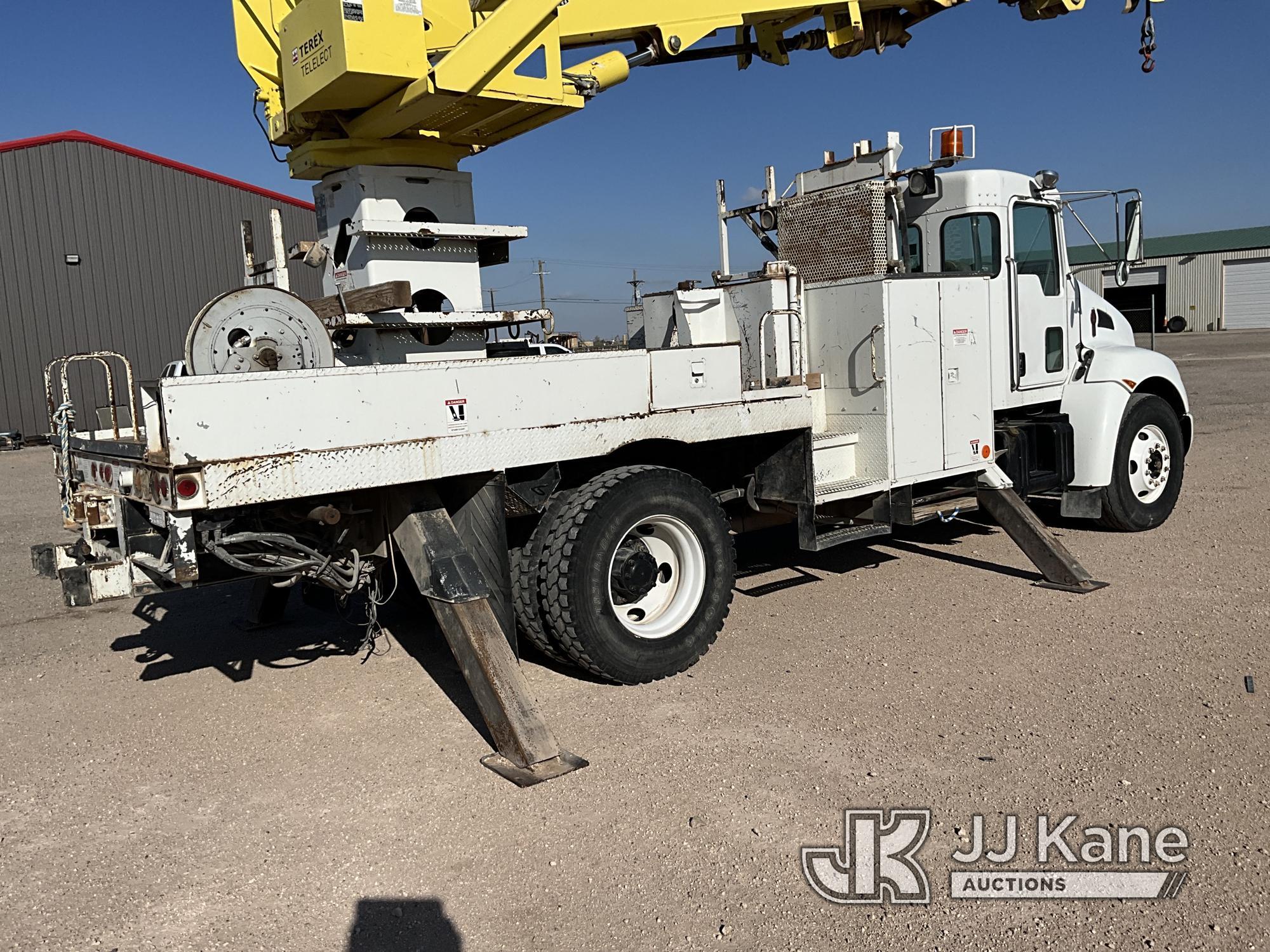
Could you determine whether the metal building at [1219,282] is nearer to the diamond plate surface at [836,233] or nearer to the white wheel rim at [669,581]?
the diamond plate surface at [836,233]

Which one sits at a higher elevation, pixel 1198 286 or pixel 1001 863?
pixel 1198 286

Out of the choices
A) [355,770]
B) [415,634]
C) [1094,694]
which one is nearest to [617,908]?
[355,770]

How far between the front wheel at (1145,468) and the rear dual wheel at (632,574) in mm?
4030

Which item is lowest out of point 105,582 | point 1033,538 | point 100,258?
point 1033,538

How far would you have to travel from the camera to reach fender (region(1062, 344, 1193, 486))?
25.4 ft

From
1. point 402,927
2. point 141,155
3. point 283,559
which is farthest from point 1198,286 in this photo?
point 402,927

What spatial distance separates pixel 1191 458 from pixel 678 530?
889 centimetres

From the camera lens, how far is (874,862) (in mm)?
3396

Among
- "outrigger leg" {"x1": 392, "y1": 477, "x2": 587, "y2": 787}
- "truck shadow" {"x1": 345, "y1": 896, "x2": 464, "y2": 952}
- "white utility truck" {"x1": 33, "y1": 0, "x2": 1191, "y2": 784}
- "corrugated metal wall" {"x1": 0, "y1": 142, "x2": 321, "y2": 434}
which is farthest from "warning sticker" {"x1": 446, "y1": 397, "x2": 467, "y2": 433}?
"corrugated metal wall" {"x1": 0, "y1": 142, "x2": 321, "y2": 434}

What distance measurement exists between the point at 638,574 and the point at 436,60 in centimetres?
290

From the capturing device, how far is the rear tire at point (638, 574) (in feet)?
16.0

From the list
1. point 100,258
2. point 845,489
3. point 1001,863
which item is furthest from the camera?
point 100,258

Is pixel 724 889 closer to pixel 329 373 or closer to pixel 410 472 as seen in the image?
pixel 410 472

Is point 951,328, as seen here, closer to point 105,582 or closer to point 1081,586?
point 1081,586
